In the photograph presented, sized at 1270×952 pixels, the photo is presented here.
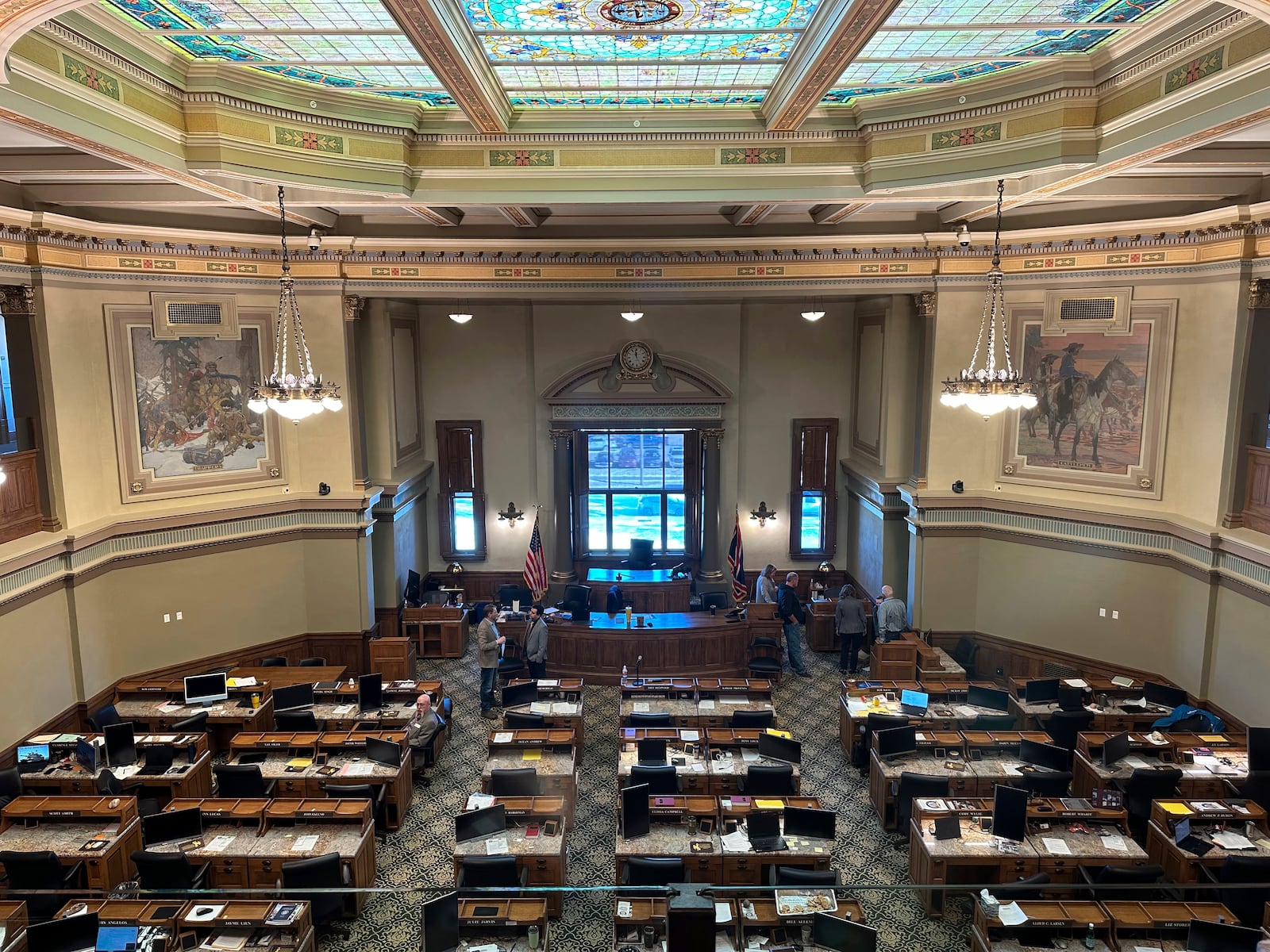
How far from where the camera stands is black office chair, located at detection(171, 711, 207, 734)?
33.5 ft

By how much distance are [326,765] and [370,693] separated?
1505 millimetres

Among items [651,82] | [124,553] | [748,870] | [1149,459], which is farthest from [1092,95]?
[124,553]

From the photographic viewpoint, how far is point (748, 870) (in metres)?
7.77

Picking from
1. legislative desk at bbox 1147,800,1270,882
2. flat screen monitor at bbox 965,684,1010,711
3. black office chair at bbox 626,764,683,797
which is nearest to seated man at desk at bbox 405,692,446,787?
black office chair at bbox 626,764,683,797

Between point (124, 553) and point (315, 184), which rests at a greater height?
point (315, 184)

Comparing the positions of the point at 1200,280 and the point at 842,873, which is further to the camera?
the point at 1200,280

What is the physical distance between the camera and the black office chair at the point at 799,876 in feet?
23.6

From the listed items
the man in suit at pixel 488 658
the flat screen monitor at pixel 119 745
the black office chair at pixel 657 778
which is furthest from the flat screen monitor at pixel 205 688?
the black office chair at pixel 657 778

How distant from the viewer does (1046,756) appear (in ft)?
30.5

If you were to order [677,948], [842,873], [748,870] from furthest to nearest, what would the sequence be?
[842,873] → [748,870] → [677,948]

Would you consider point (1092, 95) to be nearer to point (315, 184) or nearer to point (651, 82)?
point (651, 82)

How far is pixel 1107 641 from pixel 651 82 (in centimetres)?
979

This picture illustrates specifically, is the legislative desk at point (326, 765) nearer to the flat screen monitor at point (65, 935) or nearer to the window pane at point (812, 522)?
the flat screen monitor at point (65, 935)

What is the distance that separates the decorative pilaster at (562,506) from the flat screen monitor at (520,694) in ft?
17.5
